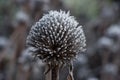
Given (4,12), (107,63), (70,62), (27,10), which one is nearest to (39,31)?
(70,62)

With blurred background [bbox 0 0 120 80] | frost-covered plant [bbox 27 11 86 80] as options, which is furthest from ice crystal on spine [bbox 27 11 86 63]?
blurred background [bbox 0 0 120 80]

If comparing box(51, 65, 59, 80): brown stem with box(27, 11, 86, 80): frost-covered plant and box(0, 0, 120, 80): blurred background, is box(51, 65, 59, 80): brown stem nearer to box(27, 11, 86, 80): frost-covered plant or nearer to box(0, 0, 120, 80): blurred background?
box(27, 11, 86, 80): frost-covered plant

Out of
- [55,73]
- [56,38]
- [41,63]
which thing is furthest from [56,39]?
[41,63]

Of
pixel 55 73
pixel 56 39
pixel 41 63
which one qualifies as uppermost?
pixel 41 63

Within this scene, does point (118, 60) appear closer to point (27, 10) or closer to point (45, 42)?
point (27, 10)

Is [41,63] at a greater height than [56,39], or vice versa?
[41,63]

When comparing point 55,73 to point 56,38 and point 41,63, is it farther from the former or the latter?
point 41,63

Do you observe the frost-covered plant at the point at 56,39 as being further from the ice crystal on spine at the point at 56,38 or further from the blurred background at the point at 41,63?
the blurred background at the point at 41,63

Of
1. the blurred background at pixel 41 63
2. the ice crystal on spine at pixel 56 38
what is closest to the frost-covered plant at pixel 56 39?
the ice crystal on spine at pixel 56 38
